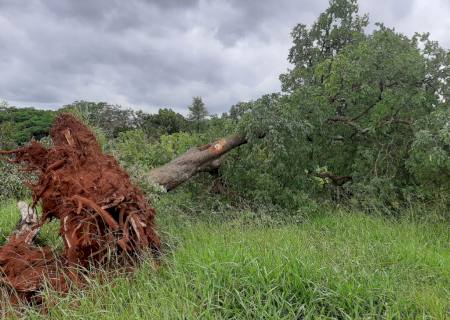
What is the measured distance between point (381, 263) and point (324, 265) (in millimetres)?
1030

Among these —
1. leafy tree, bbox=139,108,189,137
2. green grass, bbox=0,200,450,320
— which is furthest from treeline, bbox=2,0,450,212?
leafy tree, bbox=139,108,189,137

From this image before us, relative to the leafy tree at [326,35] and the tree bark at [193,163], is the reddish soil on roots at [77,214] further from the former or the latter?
the leafy tree at [326,35]

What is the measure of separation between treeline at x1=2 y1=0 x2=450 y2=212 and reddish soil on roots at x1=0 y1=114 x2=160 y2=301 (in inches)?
57.1

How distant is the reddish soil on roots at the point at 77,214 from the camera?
4168mm

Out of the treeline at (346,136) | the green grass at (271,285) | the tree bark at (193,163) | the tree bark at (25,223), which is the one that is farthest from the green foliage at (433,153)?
the tree bark at (25,223)

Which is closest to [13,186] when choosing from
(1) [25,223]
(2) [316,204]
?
(1) [25,223]

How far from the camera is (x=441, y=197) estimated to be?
6652 mm

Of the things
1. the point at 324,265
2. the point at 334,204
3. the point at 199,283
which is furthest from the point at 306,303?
the point at 334,204

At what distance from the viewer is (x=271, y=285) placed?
3.35 metres

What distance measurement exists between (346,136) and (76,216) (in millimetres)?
5452

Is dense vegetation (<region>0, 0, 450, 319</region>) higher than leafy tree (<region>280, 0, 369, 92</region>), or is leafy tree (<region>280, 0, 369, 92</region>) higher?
leafy tree (<region>280, 0, 369, 92</region>)

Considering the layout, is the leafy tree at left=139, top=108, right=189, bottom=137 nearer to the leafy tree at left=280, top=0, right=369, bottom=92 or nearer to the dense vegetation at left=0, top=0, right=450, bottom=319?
the leafy tree at left=280, top=0, right=369, bottom=92

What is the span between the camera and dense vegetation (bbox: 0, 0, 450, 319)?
130 inches

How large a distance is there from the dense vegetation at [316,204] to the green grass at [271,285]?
1 cm
